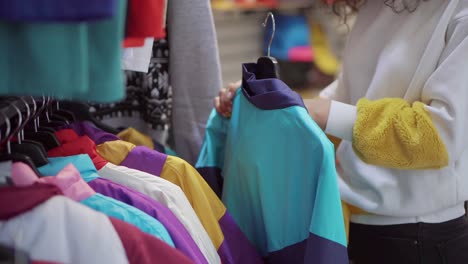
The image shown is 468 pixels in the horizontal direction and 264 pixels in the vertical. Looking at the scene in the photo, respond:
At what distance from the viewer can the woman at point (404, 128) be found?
93cm

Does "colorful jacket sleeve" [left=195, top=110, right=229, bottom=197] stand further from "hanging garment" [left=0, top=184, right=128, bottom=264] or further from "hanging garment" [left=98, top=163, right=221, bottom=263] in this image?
"hanging garment" [left=0, top=184, right=128, bottom=264]

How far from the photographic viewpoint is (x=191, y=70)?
45.6 inches

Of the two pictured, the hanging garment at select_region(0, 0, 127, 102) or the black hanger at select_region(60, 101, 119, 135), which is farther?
the black hanger at select_region(60, 101, 119, 135)

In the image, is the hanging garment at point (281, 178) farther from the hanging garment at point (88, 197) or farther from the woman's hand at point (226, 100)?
the hanging garment at point (88, 197)

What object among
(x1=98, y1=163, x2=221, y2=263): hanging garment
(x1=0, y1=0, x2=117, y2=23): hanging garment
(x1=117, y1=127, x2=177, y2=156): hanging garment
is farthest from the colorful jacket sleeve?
(x1=0, y1=0, x2=117, y2=23): hanging garment

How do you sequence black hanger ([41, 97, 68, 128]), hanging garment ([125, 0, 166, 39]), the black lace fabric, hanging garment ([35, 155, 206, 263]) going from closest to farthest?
hanging garment ([125, 0, 166, 39]) → hanging garment ([35, 155, 206, 263]) → black hanger ([41, 97, 68, 128]) → the black lace fabric

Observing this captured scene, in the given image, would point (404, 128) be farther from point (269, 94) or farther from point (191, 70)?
point (191, 70)

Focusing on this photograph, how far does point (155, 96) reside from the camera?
122 centimetres

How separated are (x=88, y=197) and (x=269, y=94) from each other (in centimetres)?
36

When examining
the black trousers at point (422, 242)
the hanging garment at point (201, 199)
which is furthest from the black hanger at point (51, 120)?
the black trousers at point (422, 242)

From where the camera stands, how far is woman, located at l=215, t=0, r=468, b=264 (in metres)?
0.93

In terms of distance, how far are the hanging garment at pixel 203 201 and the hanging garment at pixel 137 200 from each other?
3.4 inches

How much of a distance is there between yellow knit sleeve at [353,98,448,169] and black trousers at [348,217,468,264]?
181mm

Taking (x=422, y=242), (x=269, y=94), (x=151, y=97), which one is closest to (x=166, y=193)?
(x=269, y=94)
